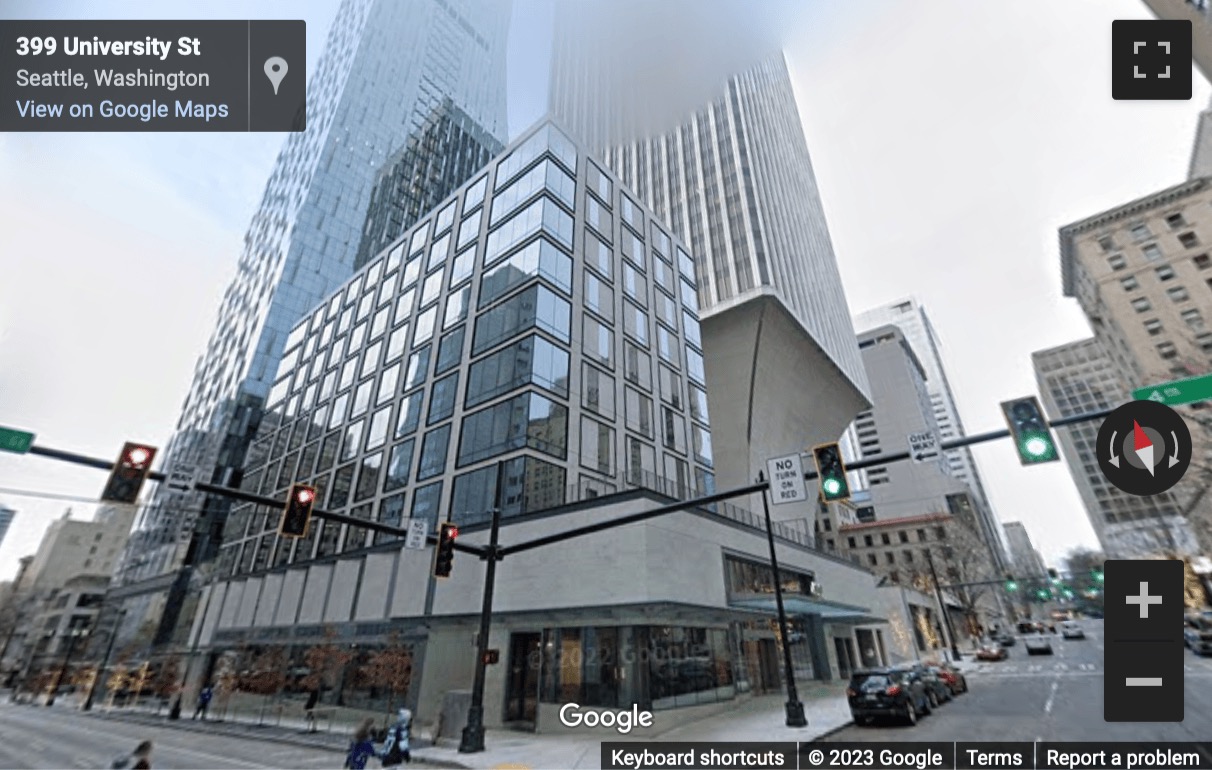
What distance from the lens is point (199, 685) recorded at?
39.8 m

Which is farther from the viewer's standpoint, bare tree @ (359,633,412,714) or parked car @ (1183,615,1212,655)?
parked car @ (1183,615,1212,655)

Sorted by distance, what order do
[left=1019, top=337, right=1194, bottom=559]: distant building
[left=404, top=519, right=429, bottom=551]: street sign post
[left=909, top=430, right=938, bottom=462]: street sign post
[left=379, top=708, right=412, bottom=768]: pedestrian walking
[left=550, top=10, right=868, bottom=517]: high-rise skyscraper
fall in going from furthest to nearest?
[left=1019, top=337, right=1194, bottom=559]: distant building → [left=550, top=10, right=868, bottom=517]: high-rise skyscraper → [left=404, top=519, right=429, bottom=551]: street sign post → [left=379, top=708, right=412, bottom=768]: pedestrian walking → [left=909, top=430, right=938, bottom=462]: street sign post

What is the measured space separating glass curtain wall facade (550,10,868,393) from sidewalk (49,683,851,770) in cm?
3753

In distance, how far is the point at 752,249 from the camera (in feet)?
183

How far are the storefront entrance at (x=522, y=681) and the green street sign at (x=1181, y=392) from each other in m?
20.6

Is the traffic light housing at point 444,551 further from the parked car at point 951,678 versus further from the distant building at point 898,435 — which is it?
the distant building at point 898,435

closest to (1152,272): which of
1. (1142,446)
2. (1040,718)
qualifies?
(1040,718)

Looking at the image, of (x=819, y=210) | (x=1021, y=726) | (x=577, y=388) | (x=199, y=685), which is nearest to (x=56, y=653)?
(x=199, y=685)

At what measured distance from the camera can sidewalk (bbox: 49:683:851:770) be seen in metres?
14.8

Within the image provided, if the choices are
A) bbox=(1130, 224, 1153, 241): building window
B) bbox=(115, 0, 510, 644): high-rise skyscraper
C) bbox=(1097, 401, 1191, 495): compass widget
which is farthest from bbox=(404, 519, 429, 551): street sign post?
bbox=(1130, 224, 1153, 241): building window

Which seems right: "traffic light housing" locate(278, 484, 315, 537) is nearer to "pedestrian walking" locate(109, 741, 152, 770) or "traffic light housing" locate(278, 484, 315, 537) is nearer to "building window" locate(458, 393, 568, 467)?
"pedestrian walking" locate(109, 741, 152, 770)

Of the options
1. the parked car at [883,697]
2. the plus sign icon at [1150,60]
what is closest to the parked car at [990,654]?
the parked car at [883,697]

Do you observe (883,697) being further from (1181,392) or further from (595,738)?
(1181,392)

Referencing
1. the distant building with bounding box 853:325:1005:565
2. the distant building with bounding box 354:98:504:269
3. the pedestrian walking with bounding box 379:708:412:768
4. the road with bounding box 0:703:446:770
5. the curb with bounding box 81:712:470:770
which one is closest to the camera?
the pedestrian walking with bounding box 379:708:412:768
